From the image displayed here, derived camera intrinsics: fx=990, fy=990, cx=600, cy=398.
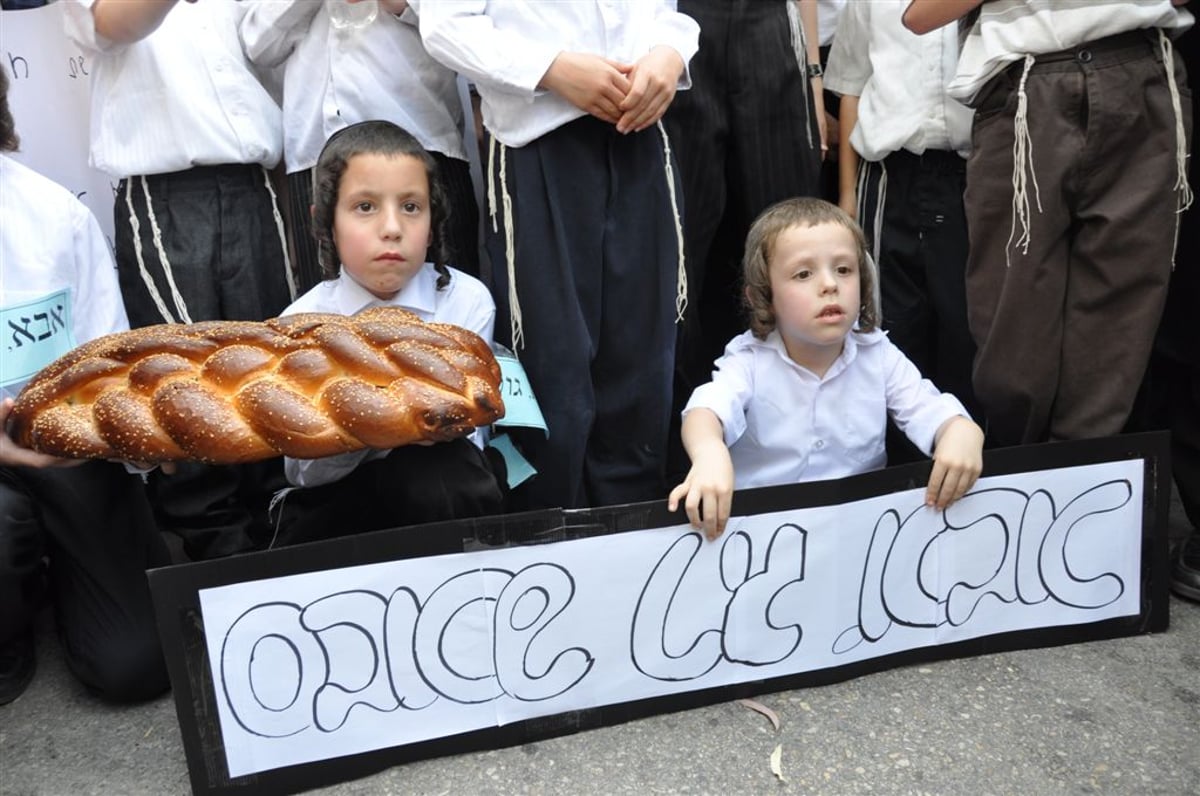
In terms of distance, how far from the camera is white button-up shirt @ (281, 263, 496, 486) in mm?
1754

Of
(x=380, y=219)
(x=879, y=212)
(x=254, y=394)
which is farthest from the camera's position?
(x=879, y=212)

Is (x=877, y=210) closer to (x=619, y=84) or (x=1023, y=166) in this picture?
(x=1023, y=166)

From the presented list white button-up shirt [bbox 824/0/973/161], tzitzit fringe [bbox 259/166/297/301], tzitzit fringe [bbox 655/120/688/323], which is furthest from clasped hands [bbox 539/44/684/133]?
tzitzit fringe [bbox 259/166/297/301]

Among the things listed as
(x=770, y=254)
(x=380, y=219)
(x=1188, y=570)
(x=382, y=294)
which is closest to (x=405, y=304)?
(x=382, y=294)

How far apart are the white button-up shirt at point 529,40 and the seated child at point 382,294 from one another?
177 mm

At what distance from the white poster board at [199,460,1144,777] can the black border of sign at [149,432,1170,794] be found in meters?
0.02

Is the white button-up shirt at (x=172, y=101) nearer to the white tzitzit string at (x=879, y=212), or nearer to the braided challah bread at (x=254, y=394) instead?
the braided challah bread at (x=254, y=394)

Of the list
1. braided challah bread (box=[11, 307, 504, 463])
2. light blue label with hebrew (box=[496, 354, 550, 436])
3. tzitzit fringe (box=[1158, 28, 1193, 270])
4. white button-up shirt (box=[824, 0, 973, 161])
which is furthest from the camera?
white button-up shirt (box=[824, 0, 973, 161])

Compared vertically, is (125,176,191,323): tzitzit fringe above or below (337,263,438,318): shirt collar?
above

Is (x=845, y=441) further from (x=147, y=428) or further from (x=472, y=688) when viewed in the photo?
(x=147, y=428)

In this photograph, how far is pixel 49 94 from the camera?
236 cm

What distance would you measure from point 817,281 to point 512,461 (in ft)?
2.19

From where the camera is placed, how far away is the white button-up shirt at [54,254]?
1.83 meters

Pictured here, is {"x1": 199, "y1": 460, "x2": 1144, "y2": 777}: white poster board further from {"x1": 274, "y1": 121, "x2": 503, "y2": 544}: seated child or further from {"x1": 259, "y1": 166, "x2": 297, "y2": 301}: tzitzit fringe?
{"x1": 259, "y1": 166, "x2": 297, "y2": 301}: tzitzit fringe
